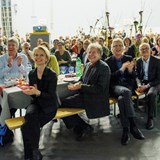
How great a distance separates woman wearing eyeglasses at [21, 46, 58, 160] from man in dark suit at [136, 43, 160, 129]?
1.41 meters

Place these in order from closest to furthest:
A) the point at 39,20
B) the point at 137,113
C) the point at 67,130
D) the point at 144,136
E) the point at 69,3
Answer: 1. the point at 144,136
2. the point at 67,130
3. the point at 137,113
4. the point at 69,3
5. the point at 39,20

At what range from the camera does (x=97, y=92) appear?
9.93 feet

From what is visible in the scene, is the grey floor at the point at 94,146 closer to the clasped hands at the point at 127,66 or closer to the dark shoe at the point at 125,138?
the dark shoe at the point at 125,138

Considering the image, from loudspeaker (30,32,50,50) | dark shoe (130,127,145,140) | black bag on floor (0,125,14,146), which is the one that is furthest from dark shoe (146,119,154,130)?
loudspeaker (30,32,50,50)

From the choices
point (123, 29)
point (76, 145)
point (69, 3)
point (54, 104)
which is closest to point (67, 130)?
point (76, 145)

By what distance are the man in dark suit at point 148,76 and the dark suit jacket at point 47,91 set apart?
4.62ft

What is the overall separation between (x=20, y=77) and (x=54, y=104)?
0.83 metres

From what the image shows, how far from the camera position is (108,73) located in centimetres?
307

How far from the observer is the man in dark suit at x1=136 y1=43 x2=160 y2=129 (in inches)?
138

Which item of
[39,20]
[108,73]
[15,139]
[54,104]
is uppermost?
[39,20]

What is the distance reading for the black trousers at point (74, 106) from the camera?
3.12 metres

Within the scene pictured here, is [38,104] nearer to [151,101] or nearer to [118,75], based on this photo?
[118,75]

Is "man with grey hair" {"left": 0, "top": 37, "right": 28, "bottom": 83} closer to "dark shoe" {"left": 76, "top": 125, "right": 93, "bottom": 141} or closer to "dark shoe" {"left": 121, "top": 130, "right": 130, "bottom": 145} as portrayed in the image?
"dark shoe" {"left": 76, "top": 125, "right": 93, "bottom": 141}

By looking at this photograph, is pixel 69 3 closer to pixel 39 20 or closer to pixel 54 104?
pixel 39 20
